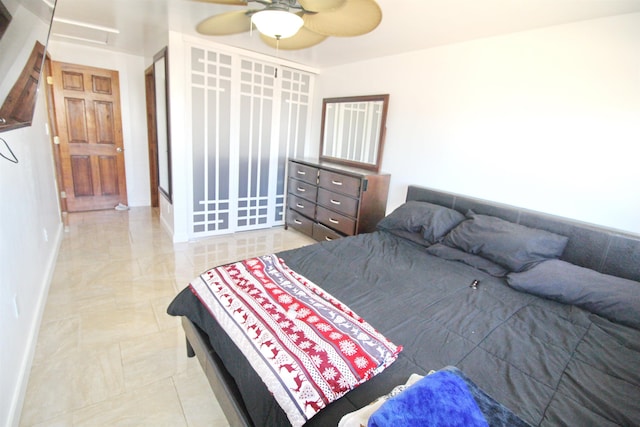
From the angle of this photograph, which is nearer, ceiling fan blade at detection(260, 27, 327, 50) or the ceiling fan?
the ceiling fan

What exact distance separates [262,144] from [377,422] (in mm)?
3786

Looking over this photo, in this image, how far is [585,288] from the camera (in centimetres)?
172

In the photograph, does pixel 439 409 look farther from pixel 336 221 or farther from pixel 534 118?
pixel 336 221

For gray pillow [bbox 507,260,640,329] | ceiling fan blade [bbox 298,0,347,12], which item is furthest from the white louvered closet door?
gray pillow [bbox 507,260,640,329]

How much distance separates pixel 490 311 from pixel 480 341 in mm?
315

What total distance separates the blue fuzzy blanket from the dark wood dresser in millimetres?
2373

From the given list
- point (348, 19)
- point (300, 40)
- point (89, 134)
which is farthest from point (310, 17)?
point (89, 134)

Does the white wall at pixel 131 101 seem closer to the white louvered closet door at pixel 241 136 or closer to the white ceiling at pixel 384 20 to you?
the white ceiling at pixel 384 20

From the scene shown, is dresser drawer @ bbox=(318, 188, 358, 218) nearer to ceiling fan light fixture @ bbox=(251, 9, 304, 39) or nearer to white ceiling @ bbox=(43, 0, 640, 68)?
white ceiling @ bbox=(43, 0, 640, 68)

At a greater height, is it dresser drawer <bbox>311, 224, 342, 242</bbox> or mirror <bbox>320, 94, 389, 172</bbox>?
mirror <bbox>320, 94, 389, 172</bbox>

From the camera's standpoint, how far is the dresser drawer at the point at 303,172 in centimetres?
381

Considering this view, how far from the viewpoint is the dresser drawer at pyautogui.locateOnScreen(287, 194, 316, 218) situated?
3914mm

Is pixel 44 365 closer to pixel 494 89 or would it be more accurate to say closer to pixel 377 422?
pixel 377 422

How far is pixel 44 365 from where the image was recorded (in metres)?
1.79
